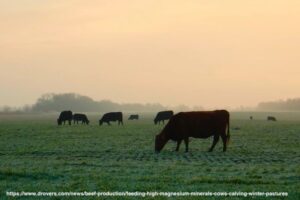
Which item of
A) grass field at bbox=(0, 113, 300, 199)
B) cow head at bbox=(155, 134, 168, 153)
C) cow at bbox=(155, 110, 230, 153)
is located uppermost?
→ cow at bbox=(155, 110, 230, 153)

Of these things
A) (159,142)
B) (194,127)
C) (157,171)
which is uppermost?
(194,127)

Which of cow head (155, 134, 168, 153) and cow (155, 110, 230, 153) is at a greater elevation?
cow (155, 110, 230, 153)

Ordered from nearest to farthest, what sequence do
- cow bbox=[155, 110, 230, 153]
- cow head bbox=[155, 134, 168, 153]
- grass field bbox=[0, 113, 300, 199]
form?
grass field bbox=[0, 113, 300, 199]
cow head bbox=[155, 134, 168, 153]
cow bbox=[155, 110, 230, 153]

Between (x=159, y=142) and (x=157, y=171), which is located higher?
(x=159, y=142)

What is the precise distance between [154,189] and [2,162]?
12.0 metres

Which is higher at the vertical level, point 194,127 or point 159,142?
point 194,127

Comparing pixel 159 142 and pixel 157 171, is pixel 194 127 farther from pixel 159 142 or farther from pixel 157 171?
pixel 157 171

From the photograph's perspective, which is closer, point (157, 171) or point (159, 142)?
point (157, 171)

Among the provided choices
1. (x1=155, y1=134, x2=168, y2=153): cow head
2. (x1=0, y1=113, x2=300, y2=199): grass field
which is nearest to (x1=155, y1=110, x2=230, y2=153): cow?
(x1=155, y1=134, x2=168, y2=153): cow head

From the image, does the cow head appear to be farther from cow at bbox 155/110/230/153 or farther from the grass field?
the grass field

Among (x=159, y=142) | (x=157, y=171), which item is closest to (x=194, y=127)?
(x=159, y=142)

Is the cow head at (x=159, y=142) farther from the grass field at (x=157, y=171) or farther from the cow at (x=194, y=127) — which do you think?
the grass field at (x=157, y=171)

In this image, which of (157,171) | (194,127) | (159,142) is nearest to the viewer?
(157,171)

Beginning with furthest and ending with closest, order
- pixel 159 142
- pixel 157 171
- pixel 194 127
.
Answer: pixel 194 127 → pixel 159 142 → pixel 157 171
